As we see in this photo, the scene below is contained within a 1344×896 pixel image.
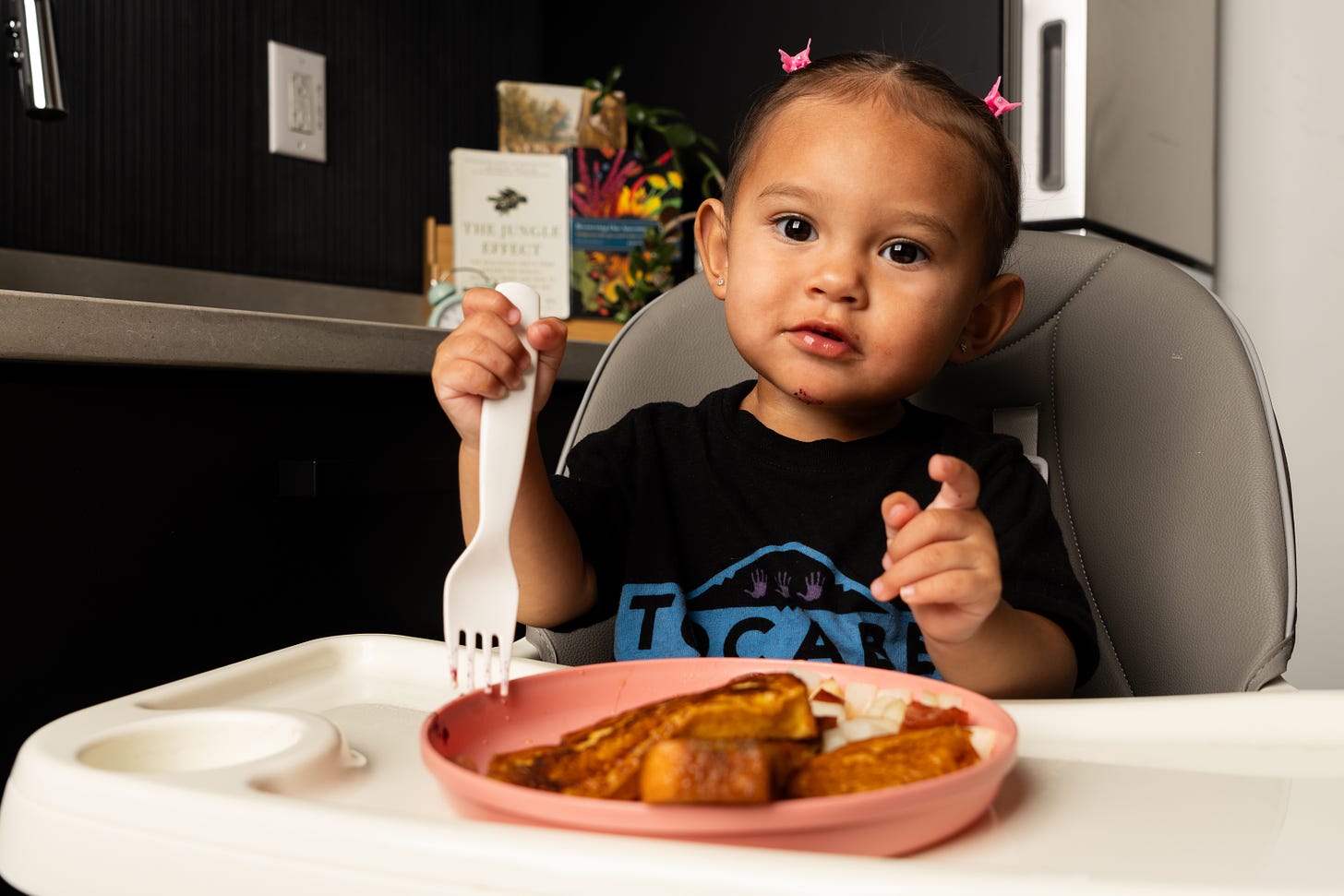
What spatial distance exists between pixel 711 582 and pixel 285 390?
1.76 ft

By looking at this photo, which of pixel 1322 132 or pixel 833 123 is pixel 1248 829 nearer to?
pixel 833 123

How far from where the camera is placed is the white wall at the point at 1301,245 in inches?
85.8

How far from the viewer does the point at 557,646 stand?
1071mm

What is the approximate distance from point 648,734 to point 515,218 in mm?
1625

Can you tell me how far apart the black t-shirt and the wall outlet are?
42.2 inches

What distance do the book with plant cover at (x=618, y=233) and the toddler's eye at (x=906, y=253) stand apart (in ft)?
3.40

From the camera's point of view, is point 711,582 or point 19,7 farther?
point 19,7

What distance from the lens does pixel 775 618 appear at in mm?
949

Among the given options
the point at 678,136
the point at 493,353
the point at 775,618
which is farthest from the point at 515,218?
the point at 493,353

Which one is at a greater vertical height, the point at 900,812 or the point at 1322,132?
the point at 1322,132

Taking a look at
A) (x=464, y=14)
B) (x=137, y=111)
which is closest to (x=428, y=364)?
(x=137, y=111)

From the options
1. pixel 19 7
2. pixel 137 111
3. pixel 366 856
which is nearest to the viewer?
pixel 366 856

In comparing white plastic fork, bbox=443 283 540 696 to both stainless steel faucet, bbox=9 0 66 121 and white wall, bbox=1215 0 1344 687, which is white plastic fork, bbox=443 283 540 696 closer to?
stainless steel faucet, bbox=9 0 66 121

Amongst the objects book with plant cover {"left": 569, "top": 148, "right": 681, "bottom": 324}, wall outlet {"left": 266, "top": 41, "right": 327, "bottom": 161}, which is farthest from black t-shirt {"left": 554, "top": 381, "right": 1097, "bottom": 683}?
wall outlet {"left": 266, "top": 41, "right": 327, "bottom": 161}
